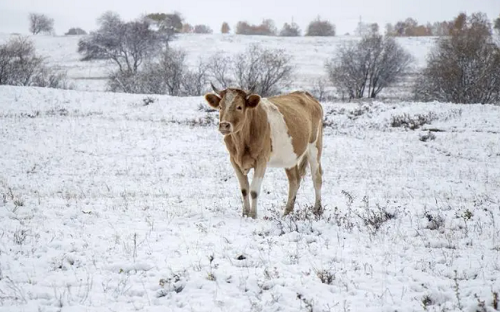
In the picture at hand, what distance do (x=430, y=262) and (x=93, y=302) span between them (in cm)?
379

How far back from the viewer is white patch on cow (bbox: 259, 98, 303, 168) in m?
7.30

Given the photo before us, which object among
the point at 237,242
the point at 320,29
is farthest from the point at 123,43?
the point at 320,29

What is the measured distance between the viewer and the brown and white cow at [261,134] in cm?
652

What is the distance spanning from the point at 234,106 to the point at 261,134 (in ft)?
2.73

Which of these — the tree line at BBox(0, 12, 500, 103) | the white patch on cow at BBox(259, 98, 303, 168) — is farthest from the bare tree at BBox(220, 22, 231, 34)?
the white patch on cow at BBox(259, 98, 303, 168)

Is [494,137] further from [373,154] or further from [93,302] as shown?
[93,302]

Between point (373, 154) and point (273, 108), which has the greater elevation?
point (273, 108)

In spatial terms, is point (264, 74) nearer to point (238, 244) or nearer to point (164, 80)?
point (164, 80)

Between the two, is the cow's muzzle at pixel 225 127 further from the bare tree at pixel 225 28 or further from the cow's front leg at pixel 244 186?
the bare tree at pixel 225 28

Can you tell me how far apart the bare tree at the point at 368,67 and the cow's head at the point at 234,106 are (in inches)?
1561

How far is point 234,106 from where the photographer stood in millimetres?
6469

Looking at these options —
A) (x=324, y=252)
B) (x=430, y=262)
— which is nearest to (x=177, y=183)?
(x=324, y=252)

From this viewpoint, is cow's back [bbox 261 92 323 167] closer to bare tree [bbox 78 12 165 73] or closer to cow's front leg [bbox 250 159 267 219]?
cow's front leg [bbox 250 159 267 219]

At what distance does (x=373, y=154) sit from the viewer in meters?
16.9
